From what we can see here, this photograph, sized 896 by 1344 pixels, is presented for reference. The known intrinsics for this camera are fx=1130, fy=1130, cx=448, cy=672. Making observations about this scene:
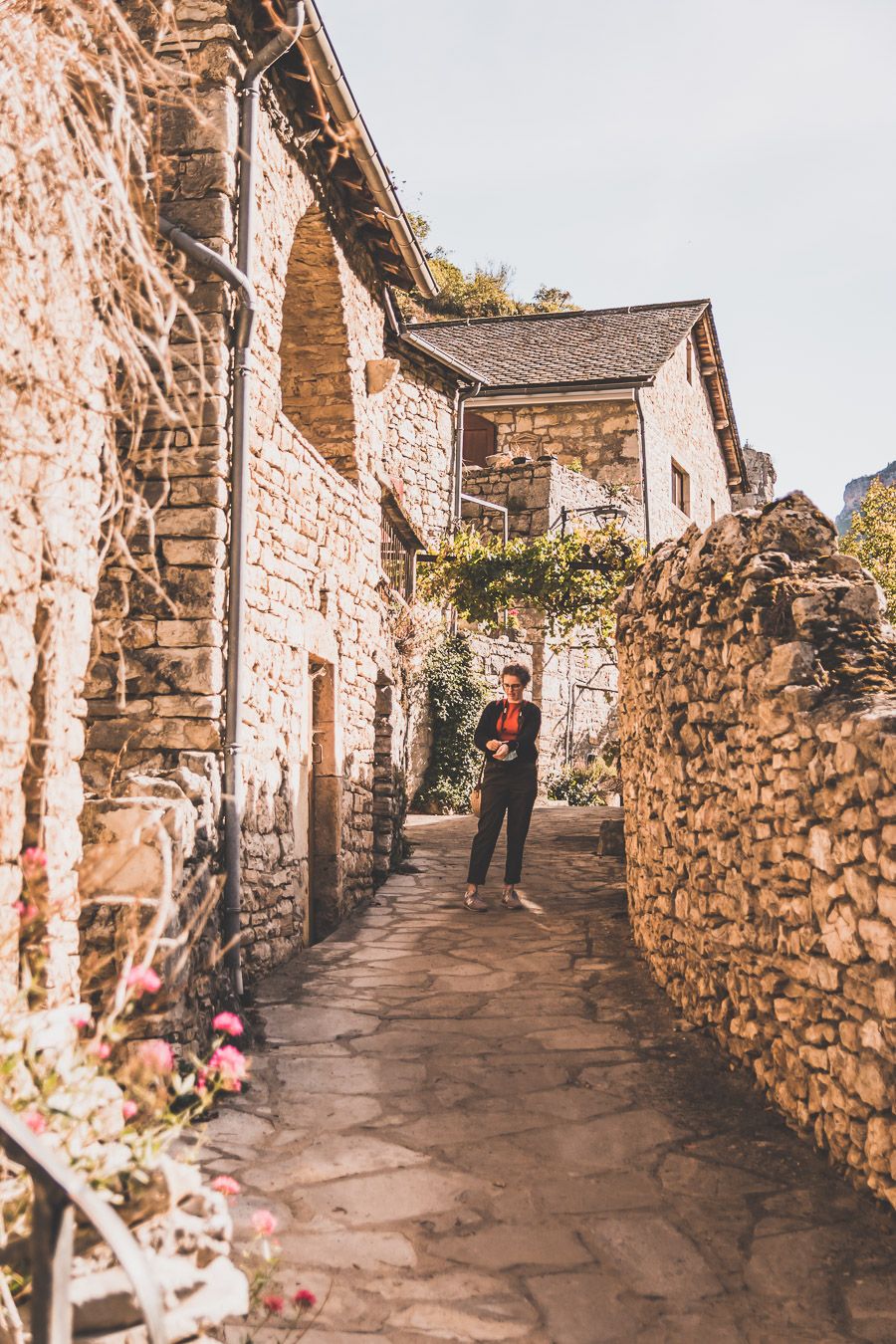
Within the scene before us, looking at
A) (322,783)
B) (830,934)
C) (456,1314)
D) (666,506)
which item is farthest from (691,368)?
(456,1314)

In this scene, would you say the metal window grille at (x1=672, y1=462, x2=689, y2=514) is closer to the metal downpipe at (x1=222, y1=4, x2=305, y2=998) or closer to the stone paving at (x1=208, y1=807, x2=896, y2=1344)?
the stone paving at (x1=208, y1=807, x2=896, y2=1344)

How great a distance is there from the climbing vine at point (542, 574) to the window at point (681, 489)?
23.5ft

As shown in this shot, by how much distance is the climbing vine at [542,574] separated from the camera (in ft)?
44.9

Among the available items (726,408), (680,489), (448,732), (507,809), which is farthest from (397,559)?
(726,408)

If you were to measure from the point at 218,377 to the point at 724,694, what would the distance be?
9.35 feet

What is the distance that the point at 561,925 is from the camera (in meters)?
7.37

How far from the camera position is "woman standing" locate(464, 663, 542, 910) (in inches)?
299

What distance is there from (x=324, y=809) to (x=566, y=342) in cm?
1518

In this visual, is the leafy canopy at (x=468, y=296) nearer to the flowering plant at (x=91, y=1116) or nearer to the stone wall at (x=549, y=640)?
the stone wall at (x=549, y=640)

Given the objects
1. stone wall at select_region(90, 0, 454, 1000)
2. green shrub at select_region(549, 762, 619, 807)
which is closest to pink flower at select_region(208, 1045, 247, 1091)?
stone wall at select_region(90, 0, 454, 1000)

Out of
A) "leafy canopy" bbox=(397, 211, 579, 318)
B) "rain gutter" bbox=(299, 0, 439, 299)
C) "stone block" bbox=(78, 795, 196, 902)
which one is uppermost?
"leafy canopy" bbox=(397, 211, 579, 318)

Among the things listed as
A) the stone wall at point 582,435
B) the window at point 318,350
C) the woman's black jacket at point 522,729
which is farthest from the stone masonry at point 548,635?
the woman's black jacket at point 522,729

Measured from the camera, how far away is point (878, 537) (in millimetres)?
20422

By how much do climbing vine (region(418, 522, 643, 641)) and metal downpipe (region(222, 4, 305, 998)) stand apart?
27.3 ft
